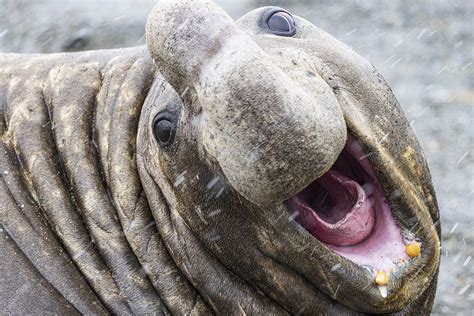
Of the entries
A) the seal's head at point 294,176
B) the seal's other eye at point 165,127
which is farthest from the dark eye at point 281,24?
the seal's other eye at point 165,127

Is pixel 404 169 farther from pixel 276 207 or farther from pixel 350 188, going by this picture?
pixel 276 207

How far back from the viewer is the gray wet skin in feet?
11.8

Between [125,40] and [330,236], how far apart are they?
4.82m

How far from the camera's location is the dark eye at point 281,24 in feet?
14.4

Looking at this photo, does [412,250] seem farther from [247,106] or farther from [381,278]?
[247,106]

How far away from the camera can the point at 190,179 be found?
4148 millimetres

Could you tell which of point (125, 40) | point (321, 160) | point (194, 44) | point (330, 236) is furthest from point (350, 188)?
point (125, 40)

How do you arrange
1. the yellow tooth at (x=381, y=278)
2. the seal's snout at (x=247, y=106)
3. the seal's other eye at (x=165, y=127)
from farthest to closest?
the seal's other eye at (x=165, y=127), the yellow tooth at (x=381, y=278), the seal's snout at (x=247, y=106)

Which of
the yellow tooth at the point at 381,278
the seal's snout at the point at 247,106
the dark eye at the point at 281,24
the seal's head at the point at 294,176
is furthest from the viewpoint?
the dark eye at the point at 281,24

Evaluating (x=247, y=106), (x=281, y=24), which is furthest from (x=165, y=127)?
(x=247, y=106)

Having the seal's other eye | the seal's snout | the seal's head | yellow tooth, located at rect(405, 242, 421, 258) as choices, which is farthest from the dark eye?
yellow tooth, located at rect(405, 242, 421, 258)

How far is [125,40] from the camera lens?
28.1ft

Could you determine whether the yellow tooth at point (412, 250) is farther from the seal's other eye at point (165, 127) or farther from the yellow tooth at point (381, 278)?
the seal's other eye at point (165, 127)

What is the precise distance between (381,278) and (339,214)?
0.31 m
